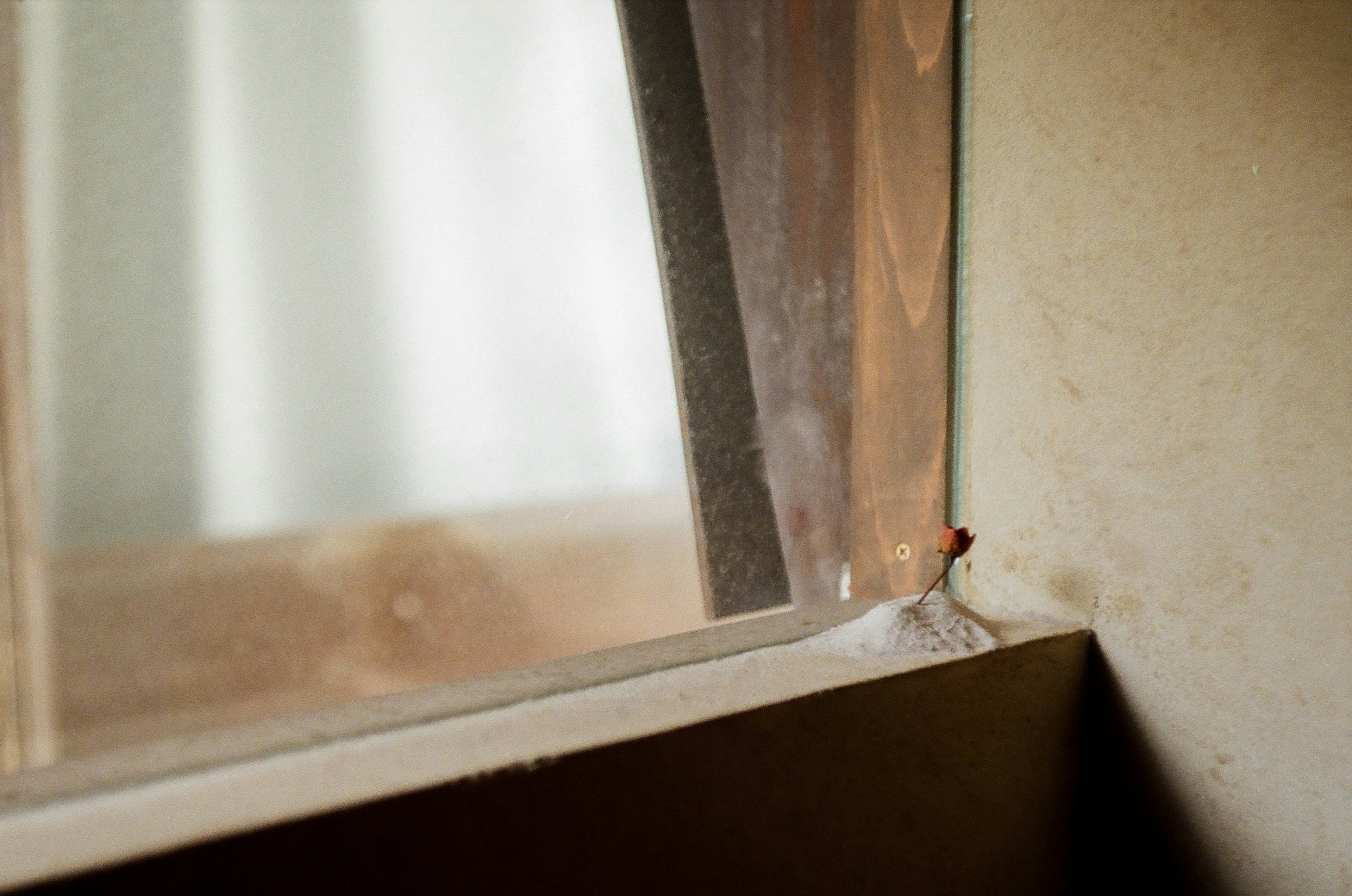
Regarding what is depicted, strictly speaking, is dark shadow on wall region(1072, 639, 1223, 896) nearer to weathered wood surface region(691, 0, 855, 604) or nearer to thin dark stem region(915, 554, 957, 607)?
thin dark stem region(915, 554, 957, 607)

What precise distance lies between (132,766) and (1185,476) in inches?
36.1

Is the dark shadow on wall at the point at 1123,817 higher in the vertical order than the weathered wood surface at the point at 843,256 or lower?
lower

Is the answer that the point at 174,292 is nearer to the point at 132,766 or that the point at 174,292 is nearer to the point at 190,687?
the point at 190,687

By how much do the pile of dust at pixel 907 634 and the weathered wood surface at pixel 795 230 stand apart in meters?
0.46

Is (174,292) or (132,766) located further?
(174,292)

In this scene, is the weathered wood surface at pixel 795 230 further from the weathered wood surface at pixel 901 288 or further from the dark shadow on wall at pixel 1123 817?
the dark shadow on wall at pixel 1123 817

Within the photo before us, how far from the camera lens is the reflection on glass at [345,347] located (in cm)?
147

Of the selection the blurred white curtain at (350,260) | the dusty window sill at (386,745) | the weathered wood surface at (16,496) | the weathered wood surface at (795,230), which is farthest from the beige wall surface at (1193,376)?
the weathered wood surface at (16,496)

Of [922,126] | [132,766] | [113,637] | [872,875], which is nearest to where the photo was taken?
[132,766]

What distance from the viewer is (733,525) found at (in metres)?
1.51

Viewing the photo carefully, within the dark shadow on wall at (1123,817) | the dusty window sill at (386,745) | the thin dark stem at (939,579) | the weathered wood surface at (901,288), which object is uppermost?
the weathered wood surface at (901,288)

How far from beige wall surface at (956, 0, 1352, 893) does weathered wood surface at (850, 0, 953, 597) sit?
0.23ft

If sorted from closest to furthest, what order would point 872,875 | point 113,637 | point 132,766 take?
point 132,766 < point 872,875 < point 113,637

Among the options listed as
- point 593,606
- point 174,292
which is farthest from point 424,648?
point 174,292
